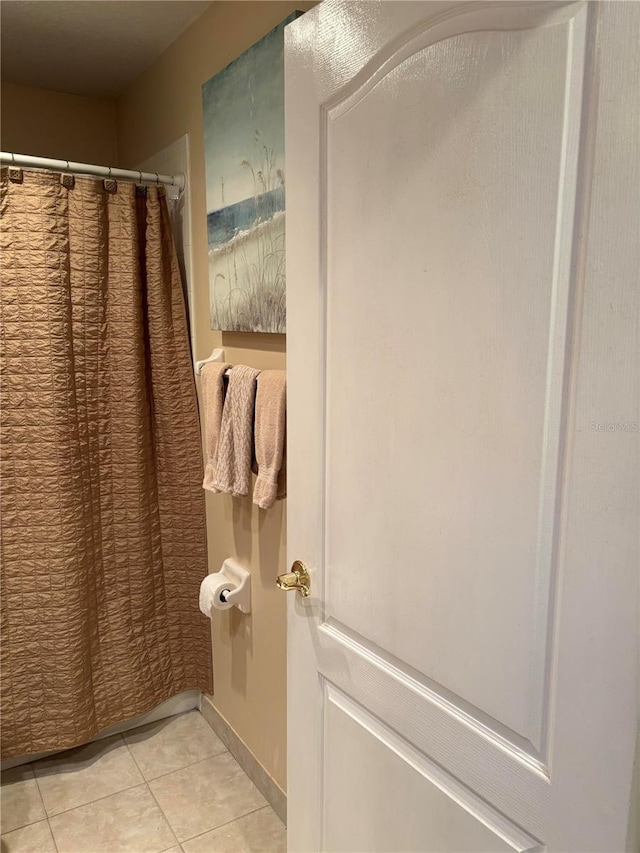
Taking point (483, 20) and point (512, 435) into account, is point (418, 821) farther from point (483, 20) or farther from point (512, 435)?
point (483, 20)

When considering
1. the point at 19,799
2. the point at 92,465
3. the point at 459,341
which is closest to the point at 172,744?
the point at 19,799

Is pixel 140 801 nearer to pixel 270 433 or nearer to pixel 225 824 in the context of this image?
pixel 225 824

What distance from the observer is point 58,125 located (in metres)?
2.54

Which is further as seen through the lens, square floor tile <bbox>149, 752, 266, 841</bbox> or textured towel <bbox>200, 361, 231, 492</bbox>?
square floor tile <bbox>149, 752, 266, 841</bbox>

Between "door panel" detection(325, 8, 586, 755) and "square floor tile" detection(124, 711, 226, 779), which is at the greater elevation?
"door panel" detection(325, 8, 586, 755)

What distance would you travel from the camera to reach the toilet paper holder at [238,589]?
1.92 m

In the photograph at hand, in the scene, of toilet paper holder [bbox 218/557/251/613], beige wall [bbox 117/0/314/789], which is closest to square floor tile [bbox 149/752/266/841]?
beige wall [bbox 117/0/314/789]

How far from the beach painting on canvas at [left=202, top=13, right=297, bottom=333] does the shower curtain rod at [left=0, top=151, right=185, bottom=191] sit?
0.27m

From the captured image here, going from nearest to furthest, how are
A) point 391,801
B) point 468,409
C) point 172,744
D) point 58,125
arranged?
point 468,409, point 391,801, point 172,744, point 58,125

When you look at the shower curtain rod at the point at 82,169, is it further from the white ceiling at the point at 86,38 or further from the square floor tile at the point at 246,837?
the square floor tile at the point at 246,837

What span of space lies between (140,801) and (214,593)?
71cm

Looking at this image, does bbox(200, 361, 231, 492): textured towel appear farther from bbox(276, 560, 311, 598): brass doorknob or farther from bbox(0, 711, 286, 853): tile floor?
bbox(0, 711, 286, 853): tile floor

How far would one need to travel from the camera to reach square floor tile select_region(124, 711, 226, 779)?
7.02ft

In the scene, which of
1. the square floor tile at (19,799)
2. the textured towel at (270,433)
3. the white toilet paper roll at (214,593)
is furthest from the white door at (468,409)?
the square floor tile at (19,799)
